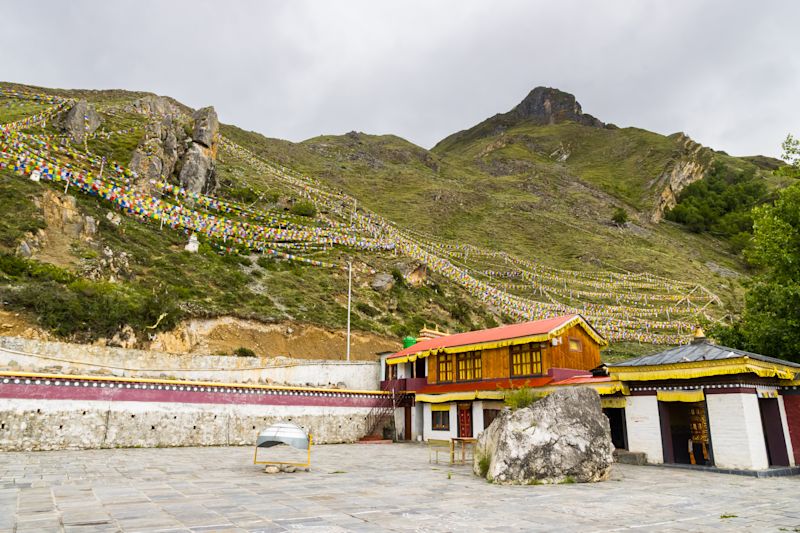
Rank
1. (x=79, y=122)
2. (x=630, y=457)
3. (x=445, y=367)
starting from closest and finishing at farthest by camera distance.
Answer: (x=630, y=457), (x=445, y=367), (x=79, y=122)

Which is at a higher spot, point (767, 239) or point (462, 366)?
point (767, 239)

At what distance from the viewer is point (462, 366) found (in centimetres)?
2648

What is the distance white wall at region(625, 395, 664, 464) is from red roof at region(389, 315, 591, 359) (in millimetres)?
5139

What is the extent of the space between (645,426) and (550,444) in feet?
23.5

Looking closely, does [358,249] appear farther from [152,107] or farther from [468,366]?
[152,107]

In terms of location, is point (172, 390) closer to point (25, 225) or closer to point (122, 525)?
point (122, 525)

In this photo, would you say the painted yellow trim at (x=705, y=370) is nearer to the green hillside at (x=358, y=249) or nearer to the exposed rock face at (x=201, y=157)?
the green hillside at (x=358, y=249)

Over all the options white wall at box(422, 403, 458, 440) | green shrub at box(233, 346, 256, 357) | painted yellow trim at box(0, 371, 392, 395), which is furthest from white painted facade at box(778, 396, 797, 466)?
green shrub at box(233, 346, 256, 357)

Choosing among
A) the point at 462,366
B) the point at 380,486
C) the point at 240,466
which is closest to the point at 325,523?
the point at 380,486

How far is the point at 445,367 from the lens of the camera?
27484 mm

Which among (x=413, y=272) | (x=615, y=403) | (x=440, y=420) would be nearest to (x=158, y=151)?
(x=413, y=272)

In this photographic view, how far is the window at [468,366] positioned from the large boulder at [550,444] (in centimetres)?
1176

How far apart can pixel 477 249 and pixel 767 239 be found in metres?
62.0

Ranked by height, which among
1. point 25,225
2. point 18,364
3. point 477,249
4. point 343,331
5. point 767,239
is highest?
point 477,249
